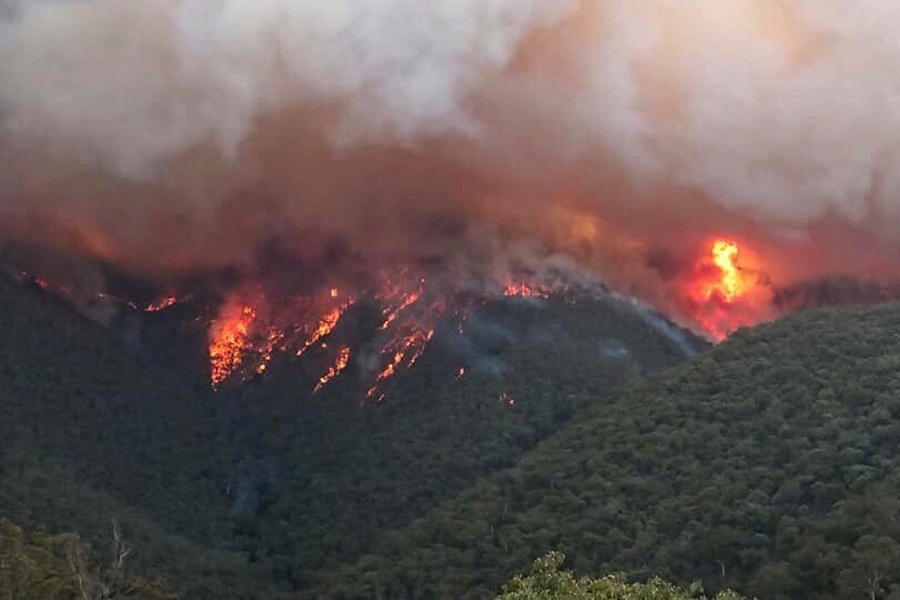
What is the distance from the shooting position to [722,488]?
68125mm

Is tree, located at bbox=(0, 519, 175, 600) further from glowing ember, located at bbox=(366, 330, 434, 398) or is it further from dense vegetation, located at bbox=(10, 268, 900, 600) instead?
glowing ember, located at bbox=(366, 330, 434, 398)

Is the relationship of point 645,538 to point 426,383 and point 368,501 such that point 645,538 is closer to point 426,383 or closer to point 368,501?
point 368,501

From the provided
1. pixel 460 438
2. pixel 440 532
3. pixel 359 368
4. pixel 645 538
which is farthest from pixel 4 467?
pixel 359 368

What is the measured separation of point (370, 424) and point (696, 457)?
58088 mm

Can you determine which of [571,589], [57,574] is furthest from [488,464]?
[571,589]

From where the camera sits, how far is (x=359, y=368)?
144375mm

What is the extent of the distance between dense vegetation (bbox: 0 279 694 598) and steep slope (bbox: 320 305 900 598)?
1269 centimetres

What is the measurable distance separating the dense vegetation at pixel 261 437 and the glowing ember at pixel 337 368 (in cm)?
250

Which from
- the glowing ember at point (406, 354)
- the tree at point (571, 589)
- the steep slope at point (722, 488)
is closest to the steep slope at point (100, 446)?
the steep slope at point (722, 488)

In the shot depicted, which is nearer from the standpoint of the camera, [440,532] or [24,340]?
[440,532]

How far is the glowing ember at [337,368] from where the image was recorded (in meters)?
145

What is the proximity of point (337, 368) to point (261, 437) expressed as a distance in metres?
16.3

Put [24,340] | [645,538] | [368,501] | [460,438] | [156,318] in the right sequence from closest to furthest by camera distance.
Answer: [645,538] < [368,501] < [460,438] < [24,340] < [156,318]

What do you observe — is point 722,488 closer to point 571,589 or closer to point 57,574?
point 57,574
